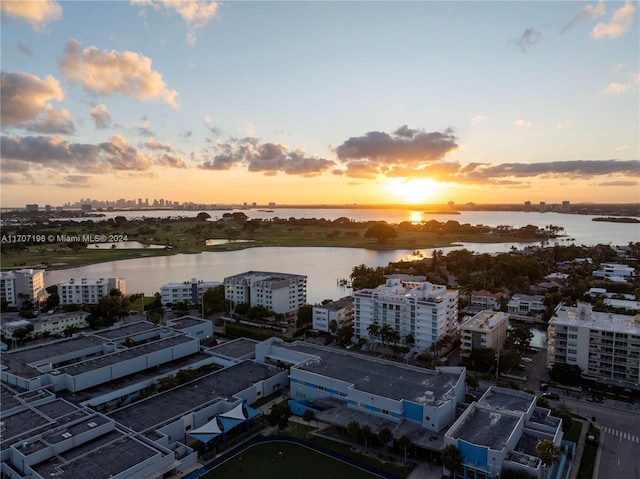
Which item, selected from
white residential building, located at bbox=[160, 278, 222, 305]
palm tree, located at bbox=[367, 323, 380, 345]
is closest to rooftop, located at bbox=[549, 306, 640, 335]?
palm tree, located at bbox=[367, 323, 380, 345]

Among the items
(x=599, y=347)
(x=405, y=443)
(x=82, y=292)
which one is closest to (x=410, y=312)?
(x=599, y=347)

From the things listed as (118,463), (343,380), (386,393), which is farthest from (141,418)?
(386,393)

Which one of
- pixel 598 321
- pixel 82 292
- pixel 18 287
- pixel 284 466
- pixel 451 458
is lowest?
pixel 284 466

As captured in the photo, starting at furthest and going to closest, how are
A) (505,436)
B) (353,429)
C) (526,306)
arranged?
(526,306), (353,429), (505,436)

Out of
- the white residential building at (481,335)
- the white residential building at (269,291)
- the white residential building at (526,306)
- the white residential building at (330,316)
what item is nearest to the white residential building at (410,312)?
the white residential building at (481,335)

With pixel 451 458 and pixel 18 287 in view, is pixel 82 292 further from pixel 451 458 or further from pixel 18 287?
pixel 451 458

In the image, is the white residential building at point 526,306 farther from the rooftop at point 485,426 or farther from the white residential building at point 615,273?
the rooftop at point 485,426
